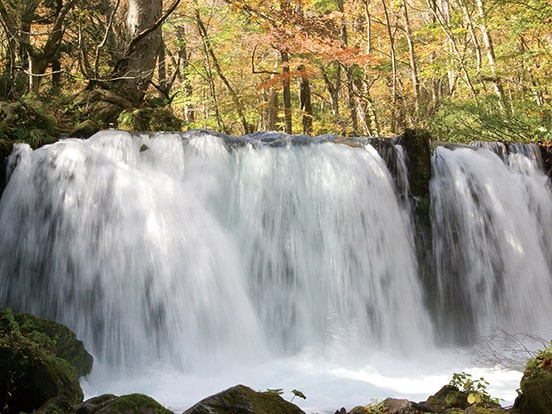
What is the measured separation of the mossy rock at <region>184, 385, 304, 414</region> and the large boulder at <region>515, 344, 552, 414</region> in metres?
1.92

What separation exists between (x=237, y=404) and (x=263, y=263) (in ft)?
15.1

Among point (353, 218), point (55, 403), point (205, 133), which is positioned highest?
point (205, 133)

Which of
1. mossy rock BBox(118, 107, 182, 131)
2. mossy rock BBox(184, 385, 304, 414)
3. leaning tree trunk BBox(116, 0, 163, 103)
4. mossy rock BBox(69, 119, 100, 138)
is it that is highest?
leaning tree trunk BBox(116, 0, 163, 103)

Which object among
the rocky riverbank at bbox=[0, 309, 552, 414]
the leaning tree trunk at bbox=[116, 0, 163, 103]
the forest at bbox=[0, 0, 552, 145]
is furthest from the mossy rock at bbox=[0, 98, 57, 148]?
the rocky riverbank at bbox=[0, 309, 552, 414]

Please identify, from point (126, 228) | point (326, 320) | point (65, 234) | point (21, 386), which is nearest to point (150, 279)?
point (126, 228)

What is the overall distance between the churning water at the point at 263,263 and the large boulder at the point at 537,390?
1.87 m

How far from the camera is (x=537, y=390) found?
3.82m

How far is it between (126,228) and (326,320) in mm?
3144

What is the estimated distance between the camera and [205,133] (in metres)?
8.21

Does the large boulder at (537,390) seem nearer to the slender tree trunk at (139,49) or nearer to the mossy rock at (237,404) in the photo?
the mossy rock at (237,404)

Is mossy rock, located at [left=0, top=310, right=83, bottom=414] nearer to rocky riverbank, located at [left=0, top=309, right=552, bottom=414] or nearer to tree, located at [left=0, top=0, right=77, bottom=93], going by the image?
rocky riverbank, located at [left=0, top=309, right=552, bottom=414]

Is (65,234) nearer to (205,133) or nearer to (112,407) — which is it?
(205,133)

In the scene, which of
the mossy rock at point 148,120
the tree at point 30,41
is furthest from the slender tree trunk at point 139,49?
the tree at point 30,41

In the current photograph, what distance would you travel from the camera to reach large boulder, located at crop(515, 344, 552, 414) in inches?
148
